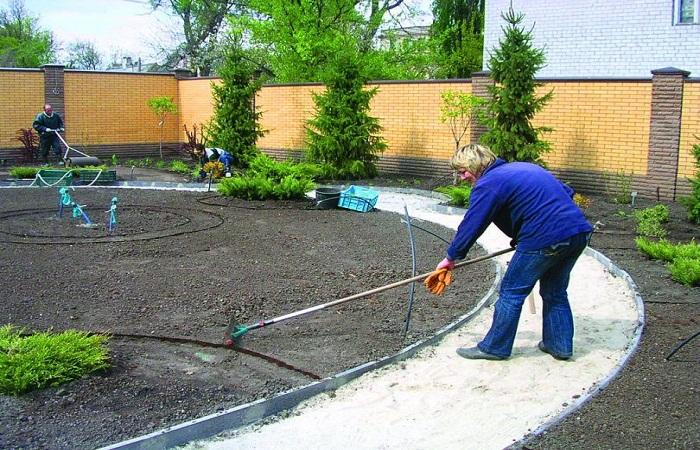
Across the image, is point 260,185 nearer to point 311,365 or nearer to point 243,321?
point 243,321

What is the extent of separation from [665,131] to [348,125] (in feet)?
22.6

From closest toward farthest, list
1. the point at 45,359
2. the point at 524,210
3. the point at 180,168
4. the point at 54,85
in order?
the point at 45,359 → the point at 524,210 → the point at 180,168 → the point at 54,85

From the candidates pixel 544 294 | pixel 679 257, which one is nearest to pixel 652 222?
pixel 679 257

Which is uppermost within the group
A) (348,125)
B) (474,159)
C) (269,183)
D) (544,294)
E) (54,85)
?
(54,85)

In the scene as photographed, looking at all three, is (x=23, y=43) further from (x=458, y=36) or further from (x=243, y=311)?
(x=243, y=311)

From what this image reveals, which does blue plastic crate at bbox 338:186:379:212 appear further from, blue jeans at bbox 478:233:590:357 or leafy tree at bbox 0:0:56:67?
leafy tree at bbox 0:0:56:67

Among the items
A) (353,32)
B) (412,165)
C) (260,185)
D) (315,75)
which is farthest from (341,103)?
(353,32)

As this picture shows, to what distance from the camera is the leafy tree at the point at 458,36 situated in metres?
27.9

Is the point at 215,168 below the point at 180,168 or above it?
above

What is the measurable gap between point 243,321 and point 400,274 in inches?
94.0

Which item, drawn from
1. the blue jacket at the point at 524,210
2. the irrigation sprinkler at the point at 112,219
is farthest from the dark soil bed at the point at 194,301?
the blue jacket at the point at 524,210

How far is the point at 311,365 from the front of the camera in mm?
5773

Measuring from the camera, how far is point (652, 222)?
36.8 feet

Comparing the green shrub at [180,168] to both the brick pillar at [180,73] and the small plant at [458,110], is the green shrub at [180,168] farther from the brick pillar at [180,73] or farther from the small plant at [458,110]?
the small plant at [458,110]
